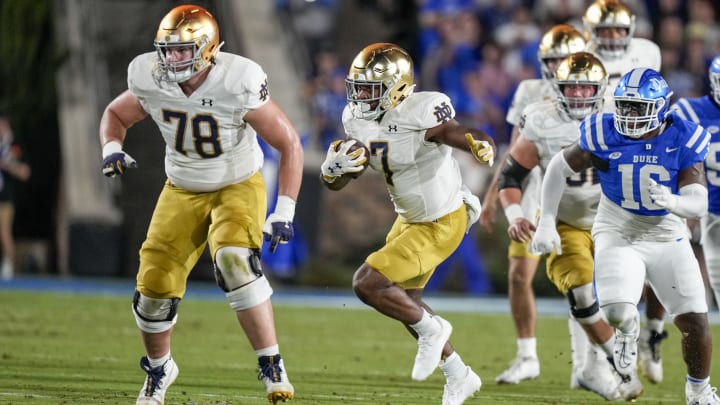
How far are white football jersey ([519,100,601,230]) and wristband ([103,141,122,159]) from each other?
85.6 inches

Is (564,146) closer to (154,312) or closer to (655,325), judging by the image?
(655,325)

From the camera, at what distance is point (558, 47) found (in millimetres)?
7277

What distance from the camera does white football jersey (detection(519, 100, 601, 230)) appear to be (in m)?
6.73

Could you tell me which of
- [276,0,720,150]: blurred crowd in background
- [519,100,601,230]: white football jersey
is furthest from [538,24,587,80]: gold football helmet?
[276,0,720,150]: blurred crowd in background

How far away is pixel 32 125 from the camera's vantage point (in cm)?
1423

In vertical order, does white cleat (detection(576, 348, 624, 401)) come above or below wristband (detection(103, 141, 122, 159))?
below

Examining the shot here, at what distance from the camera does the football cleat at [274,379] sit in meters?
5.43

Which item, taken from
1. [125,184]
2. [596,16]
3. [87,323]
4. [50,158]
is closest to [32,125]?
[50,158]

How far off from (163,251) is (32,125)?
9090 mm

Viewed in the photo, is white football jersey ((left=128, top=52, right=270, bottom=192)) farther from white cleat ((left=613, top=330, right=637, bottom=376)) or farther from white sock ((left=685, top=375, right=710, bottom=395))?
white sock ((left=685, top=375, right=710, bottom=395))

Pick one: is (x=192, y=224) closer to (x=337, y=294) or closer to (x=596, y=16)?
(x=596, y=16)

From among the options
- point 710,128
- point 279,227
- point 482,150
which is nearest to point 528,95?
point 710,128

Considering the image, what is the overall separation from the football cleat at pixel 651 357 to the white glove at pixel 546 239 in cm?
148

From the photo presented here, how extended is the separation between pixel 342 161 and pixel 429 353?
917 millimetres
